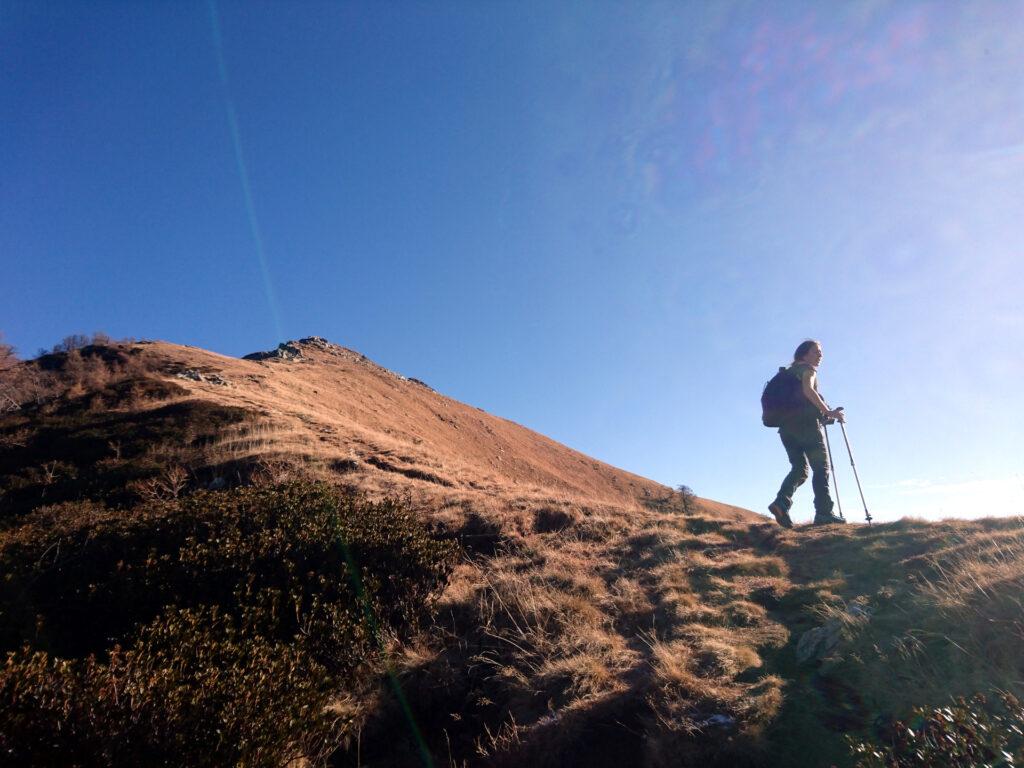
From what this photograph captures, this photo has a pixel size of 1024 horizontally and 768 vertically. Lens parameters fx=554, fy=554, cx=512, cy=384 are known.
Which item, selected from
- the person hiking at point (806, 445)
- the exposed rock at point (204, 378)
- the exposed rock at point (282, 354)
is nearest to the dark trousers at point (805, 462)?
the person hiking at point (806, 445)

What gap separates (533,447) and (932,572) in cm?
4161

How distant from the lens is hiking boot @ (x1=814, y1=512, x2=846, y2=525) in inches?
321

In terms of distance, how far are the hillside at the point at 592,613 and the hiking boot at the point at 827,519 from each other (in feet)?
1.24

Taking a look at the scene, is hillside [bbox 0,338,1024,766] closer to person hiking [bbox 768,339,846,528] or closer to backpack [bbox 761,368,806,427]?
person hiking [bbox 768,339,846,528]

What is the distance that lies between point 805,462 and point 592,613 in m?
4.69

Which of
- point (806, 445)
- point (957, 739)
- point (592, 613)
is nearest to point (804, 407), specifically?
point (806, 445)

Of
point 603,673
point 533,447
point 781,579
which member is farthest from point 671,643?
point 533,447

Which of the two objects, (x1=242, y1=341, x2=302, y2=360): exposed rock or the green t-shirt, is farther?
(x1=242, y1=341, x2=302, y2=360): exposed rock

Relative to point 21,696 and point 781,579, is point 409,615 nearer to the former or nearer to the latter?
point 21,696

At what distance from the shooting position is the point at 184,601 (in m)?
5.04

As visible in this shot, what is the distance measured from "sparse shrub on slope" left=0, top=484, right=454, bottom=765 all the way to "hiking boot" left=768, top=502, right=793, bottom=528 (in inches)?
196

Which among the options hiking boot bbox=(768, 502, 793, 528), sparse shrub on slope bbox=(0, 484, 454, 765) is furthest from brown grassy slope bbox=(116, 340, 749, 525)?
sparse shrub on slope bbox=(0, 484, 454, 765)

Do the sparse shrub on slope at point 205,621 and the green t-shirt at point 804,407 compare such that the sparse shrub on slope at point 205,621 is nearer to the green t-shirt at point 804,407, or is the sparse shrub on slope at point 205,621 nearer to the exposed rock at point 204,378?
the green t-shirt at point 804,407

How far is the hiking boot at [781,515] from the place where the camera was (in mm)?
8208
